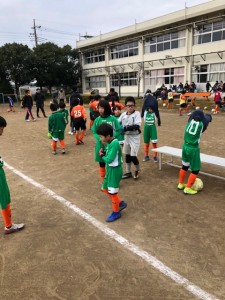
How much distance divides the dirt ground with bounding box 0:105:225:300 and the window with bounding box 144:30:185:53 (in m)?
26.5

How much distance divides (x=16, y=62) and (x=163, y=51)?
20930 millimetres

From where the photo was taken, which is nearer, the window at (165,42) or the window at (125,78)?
the window at (165,42)

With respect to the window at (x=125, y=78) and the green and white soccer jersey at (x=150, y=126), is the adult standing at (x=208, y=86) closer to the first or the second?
the window at (x=125, y=78)

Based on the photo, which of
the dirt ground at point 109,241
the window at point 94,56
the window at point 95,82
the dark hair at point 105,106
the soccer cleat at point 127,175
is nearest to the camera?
the dirt ground at point 109,241

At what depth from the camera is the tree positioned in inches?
1483

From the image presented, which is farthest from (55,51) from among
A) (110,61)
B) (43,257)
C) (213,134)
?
(43,257)

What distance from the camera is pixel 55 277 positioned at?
3.00 metres

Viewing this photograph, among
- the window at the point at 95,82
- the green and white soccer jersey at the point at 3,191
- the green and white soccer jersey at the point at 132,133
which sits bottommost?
the green and white soccer jersey at the point at 3,191

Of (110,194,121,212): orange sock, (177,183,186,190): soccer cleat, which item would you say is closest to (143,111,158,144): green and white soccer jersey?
(177,183,186,190): soccer cleat

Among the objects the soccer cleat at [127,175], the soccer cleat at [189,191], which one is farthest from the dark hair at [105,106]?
the soccer cleat at [189,191]

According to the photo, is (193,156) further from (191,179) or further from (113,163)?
(113,163)

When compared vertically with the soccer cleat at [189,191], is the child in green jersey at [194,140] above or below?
above

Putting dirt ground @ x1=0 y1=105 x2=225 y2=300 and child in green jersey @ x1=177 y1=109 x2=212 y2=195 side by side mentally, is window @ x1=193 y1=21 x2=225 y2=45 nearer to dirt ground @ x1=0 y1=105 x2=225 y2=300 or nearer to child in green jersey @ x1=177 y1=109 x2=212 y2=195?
A: dirt ground @ x1=0 y1=105 x2=225 y2=300

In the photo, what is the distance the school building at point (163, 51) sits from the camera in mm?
26188
